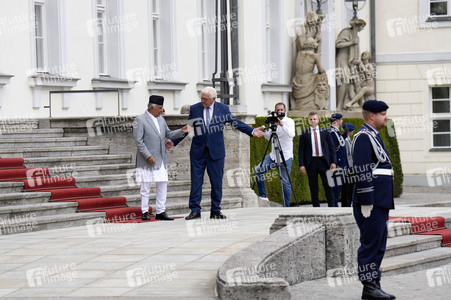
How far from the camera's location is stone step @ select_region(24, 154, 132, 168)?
51.5 ft

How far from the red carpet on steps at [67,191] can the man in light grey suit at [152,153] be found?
1.25 feet

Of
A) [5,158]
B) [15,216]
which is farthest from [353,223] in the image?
[5,158]

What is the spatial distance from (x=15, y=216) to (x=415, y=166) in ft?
66.4

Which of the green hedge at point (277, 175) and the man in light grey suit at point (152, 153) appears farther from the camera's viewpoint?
the green hedge at point (277, 175)

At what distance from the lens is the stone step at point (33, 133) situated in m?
17.0

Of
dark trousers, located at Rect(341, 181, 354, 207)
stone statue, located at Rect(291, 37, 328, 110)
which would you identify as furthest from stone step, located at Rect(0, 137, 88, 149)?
stone statue, located at Rect(291, 37, 328, 110)

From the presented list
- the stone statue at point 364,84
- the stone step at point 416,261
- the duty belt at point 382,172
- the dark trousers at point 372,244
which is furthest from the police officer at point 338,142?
the stone statue at point 364,84

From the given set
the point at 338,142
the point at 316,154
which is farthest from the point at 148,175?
the point at 338,142

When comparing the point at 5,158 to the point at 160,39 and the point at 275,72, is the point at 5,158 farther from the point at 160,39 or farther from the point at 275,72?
the point at 275,72

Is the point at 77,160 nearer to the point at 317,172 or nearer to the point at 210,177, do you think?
the point at 210,177

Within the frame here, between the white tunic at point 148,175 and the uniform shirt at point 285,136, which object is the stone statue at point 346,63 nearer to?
the uniform shirt at point 285,136

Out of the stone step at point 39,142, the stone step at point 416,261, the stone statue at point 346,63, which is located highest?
the stone statue at point 346,63

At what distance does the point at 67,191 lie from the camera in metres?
14.7

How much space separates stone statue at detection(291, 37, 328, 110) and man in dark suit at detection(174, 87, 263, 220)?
13057mm
